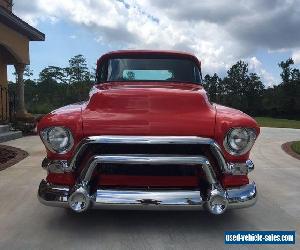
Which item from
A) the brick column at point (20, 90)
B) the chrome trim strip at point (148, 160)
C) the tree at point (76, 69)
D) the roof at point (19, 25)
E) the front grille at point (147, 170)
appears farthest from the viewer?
the tree at point (76, 69)

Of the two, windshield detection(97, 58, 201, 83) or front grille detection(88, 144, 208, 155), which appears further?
windshield detection(97, 58, 201, 83)

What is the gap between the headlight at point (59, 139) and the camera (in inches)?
161

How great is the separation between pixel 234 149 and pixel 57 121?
1596mm

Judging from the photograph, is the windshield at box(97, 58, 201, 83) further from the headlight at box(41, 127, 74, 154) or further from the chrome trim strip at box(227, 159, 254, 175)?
the chrome trim strip at box(227, 159, 254, 175)

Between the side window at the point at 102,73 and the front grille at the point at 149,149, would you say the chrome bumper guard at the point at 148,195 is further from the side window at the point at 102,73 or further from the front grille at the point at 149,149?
the side window at the point at 102,73

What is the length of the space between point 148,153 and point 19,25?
470 inches

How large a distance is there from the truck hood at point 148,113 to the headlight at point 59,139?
0.18 m

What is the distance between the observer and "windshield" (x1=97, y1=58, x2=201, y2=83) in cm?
582

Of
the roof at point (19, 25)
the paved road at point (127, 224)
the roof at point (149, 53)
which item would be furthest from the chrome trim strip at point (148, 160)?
the roof at point (19, 25)

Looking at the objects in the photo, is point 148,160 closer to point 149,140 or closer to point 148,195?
point 149,140

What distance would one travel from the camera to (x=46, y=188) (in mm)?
4191

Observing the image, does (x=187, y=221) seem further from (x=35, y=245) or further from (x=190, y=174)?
(x=35, y=245)

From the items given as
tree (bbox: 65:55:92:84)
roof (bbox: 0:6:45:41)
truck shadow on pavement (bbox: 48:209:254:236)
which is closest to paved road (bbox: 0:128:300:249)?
truck shadow on pavement (bbox: 48:209:254:236)

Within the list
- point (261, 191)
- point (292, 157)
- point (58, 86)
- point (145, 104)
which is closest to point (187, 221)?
point (145, 104)
